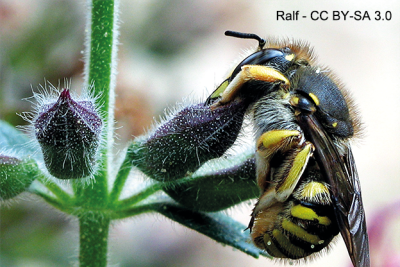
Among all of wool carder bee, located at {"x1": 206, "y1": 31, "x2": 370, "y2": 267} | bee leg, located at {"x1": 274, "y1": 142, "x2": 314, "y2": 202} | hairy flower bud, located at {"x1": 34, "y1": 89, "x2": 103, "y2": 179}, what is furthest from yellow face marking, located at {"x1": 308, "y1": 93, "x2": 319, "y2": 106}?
hairy flower bud, located at {"x1": 34, "y1": 89, "x2": 103, "y2": 179}

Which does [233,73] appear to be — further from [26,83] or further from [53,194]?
[26,83]

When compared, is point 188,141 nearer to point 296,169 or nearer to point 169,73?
point 296,169

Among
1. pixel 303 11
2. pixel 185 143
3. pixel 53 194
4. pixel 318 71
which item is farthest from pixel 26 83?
pixel 303 11

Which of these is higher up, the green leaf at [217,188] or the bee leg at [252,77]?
the bee leg at [252,77]

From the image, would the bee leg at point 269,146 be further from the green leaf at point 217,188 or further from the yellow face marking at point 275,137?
the green leaf at point 217,188

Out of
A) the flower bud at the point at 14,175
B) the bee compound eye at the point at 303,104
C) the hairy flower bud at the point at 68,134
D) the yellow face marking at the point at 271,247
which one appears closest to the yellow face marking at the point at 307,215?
the yellow face marking at the point at 271,247

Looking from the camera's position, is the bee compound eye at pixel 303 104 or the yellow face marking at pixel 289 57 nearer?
the bee compound eye at pixel 303 104

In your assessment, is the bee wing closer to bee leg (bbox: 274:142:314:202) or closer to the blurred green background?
bee leg (bbox: 274:142:314:202)
